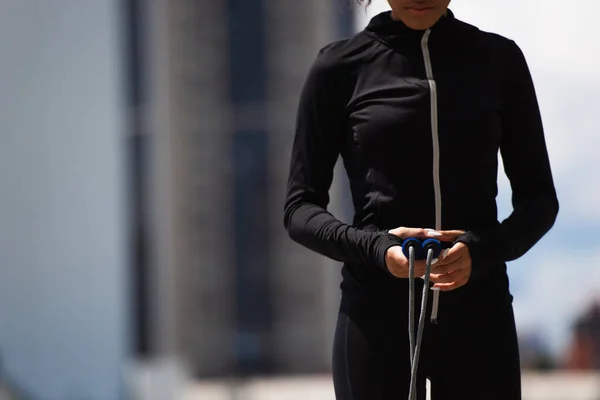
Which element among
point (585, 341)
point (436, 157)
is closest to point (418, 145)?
point (436, 157)

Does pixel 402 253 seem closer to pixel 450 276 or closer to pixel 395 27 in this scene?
pixel 450 276

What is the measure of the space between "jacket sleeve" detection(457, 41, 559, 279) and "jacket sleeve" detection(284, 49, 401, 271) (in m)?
0.13

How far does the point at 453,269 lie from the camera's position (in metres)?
1.16

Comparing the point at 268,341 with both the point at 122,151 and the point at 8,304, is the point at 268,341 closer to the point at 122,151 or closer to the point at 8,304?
the point at 122,151

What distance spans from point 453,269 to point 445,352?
9 centimetres

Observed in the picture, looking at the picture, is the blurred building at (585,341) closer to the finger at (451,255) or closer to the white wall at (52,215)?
the white wall at (52,215)

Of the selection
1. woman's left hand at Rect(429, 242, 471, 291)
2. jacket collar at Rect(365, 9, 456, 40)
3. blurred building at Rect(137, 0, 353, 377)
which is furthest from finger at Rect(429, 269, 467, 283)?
blurred building at Rect(137, 0, 353, 377)

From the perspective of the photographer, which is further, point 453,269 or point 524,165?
point 524,165

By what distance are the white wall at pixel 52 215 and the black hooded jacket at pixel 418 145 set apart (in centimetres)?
572

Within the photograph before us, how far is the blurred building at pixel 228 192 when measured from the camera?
42.5 meters

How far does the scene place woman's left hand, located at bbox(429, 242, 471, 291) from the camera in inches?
45.2

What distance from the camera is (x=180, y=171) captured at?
44.2 metres

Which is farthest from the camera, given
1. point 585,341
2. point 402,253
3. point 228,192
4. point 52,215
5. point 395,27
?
point 228,192

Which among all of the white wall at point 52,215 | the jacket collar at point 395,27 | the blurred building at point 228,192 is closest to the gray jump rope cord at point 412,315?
the jacket collar at point 395,27
